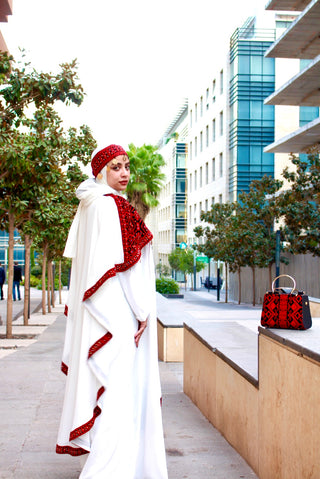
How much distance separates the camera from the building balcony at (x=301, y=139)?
126 feet

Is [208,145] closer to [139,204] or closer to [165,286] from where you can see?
[139,204]

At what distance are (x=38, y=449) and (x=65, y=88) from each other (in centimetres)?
882

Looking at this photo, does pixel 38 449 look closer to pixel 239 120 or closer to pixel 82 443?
pixel 82 443

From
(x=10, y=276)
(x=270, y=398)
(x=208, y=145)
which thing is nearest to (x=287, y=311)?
(x=270, y=398)

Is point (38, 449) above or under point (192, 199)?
under

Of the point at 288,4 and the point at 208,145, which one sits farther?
the point at 208,145

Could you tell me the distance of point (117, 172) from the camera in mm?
4238

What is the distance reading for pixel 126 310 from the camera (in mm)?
4027

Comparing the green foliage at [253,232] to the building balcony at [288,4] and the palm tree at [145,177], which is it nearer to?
the building balcony at [288,4]

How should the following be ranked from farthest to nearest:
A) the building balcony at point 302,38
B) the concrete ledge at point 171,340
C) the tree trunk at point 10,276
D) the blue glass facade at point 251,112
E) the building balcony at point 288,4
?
1. the blue glass facade at point 251,112
2. the building balcony at point 288,4
3. the building balcony at point 302,38
4. the tree trunk at point 10,276
5. the concrete ledge at point 171,340

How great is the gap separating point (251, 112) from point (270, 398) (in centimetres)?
5089

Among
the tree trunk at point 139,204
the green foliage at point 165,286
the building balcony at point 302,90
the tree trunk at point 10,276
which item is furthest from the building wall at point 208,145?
the tree trunk at point 10,276

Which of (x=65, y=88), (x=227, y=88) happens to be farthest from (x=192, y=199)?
(x=65, y=88)

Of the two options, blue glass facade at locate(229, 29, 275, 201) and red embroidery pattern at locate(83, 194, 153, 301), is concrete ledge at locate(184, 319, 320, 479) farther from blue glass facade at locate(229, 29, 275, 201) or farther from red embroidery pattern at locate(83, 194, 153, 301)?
blue glass facade at locate(229, 29, 275, 201)
